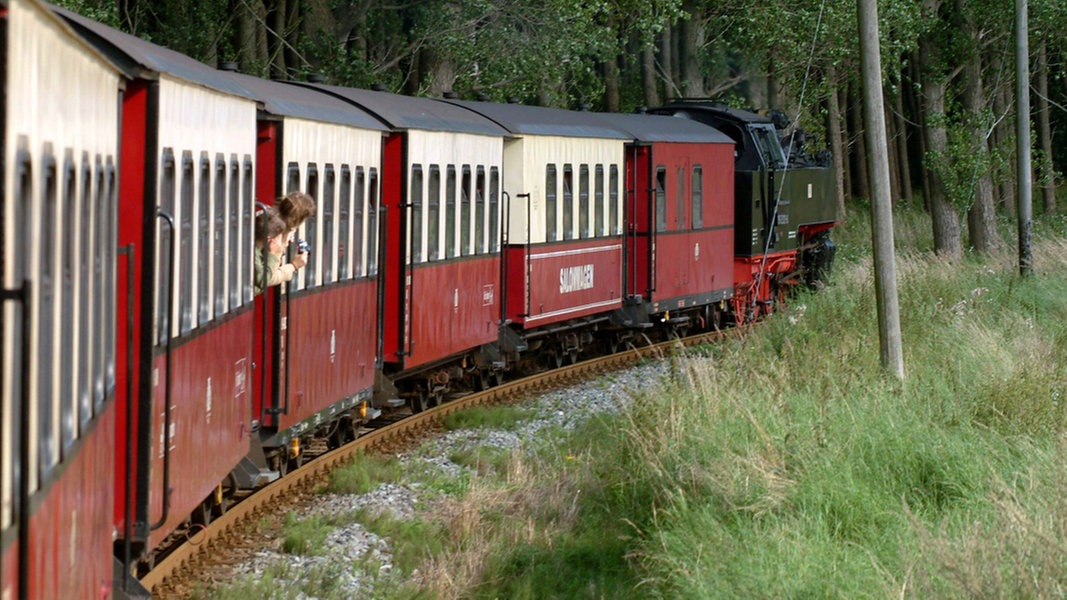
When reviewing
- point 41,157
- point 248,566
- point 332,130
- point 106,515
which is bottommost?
point 248,566

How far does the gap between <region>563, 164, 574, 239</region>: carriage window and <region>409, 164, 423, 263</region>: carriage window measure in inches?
180

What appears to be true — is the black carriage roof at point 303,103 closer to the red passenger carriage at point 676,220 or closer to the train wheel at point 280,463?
the train wheel at point 280,463

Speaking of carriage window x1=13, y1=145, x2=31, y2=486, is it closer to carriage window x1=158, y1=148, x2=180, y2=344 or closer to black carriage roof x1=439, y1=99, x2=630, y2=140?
carriage window x1=158, y1=148, x2=180, y2=344

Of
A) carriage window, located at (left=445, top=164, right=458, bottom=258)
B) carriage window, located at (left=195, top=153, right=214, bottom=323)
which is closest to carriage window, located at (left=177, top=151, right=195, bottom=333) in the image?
carriage window, located at (left=195, top=153, right=214, bottom=323)

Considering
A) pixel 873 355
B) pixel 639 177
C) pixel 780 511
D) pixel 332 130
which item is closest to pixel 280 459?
pixel 332 130

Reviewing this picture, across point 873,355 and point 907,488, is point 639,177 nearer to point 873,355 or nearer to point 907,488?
point 873,355

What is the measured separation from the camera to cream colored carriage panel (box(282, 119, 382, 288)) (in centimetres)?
1118

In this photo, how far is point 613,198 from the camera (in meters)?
20.8

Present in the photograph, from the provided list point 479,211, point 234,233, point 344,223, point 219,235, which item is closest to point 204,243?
point 219,235

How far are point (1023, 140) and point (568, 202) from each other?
7991 millimetres

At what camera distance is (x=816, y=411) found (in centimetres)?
1124

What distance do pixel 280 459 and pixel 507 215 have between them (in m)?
6.29

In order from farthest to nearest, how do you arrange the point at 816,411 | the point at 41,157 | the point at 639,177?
the point at 639,177
the point at 816,411
the point at 41,157

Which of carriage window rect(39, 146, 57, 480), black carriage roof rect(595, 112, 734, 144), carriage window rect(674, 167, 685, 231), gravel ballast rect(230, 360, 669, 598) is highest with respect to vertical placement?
black carriage roof rect(595, 112, 734, 144)
